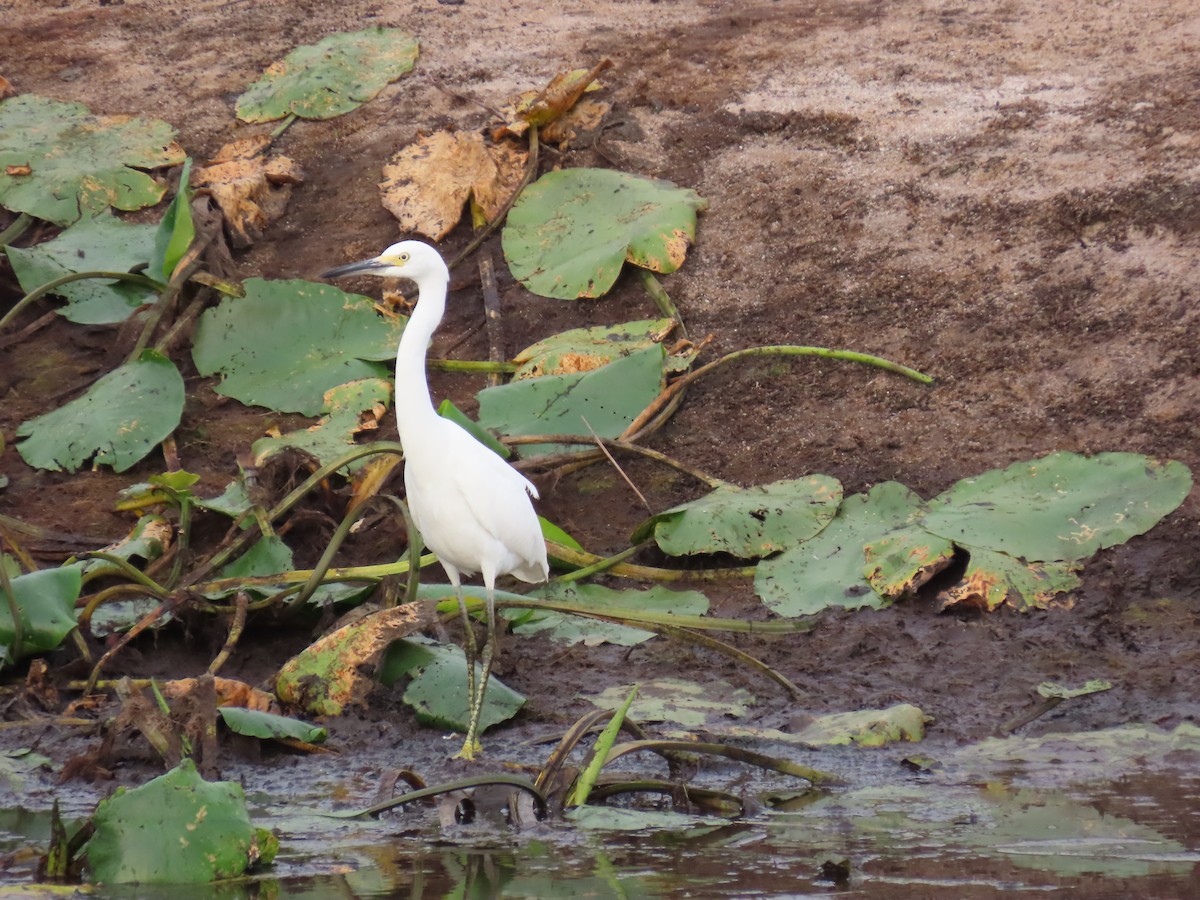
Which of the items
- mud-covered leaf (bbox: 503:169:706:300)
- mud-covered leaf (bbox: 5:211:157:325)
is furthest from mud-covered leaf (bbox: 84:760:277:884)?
mud-covered leaf (bbox: 5:211:157:325)

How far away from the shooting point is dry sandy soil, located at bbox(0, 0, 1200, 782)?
15.9 ft

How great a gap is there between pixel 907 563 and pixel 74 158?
16.4 ft

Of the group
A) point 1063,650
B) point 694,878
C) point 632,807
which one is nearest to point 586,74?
point 1063,650

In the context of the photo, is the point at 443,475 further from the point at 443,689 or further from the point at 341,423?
the point at 341,423

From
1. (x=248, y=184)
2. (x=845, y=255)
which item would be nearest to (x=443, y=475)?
(x=845, y=255)

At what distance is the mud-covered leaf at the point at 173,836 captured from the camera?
123 inches

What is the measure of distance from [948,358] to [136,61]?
530 centimetres

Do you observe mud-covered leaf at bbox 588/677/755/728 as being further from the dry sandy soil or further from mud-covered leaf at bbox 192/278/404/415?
mud-covered leaf at bbox 192/278/404/415

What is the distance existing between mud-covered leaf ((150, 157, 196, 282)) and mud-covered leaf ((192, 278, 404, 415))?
11.6 inches

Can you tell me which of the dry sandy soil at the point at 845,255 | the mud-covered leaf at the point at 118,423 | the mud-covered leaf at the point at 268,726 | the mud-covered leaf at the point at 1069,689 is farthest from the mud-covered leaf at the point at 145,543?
the mud-covered leaf at the point at 1069,689

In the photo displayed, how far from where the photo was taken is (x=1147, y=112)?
721cm

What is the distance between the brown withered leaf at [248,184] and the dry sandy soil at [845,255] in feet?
0.32

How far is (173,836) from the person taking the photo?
313cm

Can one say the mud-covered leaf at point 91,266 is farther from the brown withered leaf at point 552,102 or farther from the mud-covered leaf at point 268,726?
the mud-covered leaf at point 268,726
